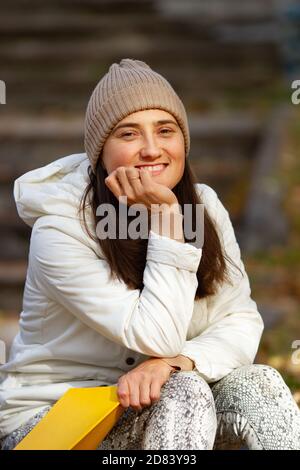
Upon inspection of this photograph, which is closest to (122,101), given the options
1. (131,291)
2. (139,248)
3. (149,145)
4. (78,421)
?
(149,145)

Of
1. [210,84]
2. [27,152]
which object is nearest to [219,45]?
[210,84]

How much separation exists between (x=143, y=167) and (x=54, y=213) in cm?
31

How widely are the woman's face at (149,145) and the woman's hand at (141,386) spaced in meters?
0.61

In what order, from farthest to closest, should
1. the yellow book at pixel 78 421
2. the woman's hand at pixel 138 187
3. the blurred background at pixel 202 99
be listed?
1. the blurred background at pixel 202 99
2. the woman's hand at pixel 138 187
3. the yellow book at pixel 78 421

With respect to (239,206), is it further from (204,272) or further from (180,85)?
(204,272)

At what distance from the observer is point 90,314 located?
10.1 feet

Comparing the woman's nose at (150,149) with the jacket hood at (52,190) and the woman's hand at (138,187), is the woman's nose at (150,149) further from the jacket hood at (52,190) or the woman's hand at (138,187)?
the jacket hood at (52,190)

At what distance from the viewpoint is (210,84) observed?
9.87m

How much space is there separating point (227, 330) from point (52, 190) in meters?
0.71

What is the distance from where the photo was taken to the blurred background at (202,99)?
7109mm

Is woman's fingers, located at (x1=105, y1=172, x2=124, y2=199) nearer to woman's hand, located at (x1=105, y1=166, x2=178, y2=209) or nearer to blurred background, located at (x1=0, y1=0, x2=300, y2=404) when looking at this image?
woman's hand, located at (x1=105, y1=166, x2=178, y2=209)

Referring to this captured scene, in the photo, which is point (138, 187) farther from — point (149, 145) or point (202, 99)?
point (202, 99)

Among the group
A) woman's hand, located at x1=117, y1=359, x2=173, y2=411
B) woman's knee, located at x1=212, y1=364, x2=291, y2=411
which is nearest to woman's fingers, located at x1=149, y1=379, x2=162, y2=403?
woman's hand, located at x1=117, y1=359, x2=173, y2=411

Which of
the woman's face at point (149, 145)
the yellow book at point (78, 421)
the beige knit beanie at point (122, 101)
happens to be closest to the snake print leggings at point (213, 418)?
the yellow book at point (78, 421)
